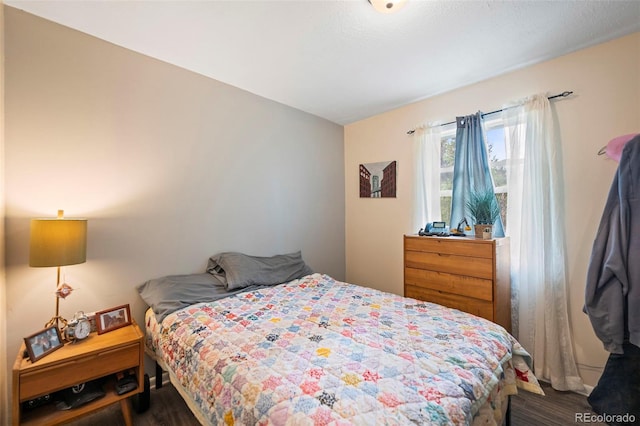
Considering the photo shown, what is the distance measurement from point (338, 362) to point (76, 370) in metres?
1.41

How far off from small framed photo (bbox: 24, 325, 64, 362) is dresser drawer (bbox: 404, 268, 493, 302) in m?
2.51

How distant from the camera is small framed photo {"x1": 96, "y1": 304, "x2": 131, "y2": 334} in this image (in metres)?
1.66

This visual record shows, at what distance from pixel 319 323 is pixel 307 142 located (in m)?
2.25

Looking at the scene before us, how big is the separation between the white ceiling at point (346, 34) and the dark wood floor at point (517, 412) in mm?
2572

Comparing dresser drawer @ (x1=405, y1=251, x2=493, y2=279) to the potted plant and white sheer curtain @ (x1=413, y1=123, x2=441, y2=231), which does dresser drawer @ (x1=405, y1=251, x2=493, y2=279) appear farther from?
white sheer curtain @ (x1=413, y1=123, x2=441, y2=231)

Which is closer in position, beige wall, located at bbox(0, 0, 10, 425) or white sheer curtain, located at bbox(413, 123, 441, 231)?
beige wall, located at bbox(0, 0, 10, 425)

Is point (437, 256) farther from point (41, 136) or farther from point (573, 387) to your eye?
point (41, 136)

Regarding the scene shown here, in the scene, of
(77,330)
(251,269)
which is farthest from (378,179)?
(77,330)

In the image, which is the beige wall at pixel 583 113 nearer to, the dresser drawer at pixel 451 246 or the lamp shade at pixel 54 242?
the dresser drawer at pixel 451 246

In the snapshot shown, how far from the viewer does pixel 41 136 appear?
5.50 feet

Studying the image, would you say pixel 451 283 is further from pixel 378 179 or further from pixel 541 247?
pixel 378 179

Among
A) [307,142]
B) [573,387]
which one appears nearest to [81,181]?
[307,142]

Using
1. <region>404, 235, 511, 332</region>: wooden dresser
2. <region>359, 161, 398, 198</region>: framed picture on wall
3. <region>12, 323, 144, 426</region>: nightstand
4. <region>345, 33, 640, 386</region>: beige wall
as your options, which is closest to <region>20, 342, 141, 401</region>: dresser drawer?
<region>12, 323, 144, 426</region>: nightstand

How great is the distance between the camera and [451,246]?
86.4 inches
